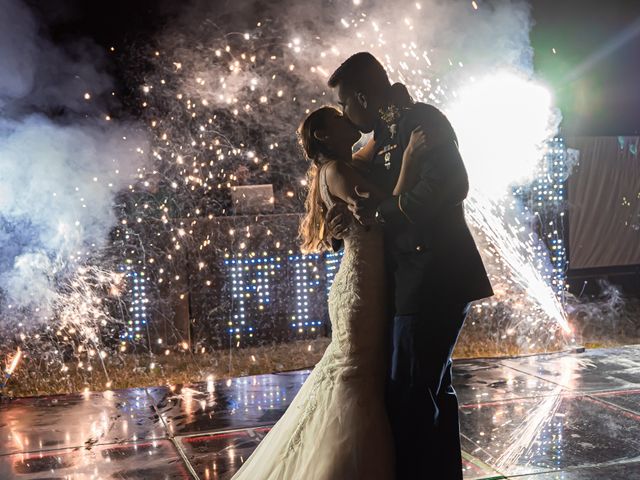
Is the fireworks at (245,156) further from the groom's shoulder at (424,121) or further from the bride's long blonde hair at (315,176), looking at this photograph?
the groom's shoulder at (424,121)

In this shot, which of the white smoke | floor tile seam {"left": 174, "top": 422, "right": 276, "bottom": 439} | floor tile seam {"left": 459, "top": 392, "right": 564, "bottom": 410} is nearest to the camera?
floor tile seam {"left": 174, "top": 422, "right": 276, "bottom": 439}

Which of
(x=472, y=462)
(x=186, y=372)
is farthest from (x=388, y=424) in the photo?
(x=186, y=372)

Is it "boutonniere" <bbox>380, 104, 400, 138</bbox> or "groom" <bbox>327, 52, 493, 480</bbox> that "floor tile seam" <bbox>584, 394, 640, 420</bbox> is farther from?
"boutonniere" <bbox>380, 104, 400, 138</bbox>

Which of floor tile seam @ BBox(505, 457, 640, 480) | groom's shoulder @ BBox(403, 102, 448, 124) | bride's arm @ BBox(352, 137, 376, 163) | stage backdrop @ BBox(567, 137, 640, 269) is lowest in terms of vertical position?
floor tile seam @ BBox(505, 457, 640, 480)

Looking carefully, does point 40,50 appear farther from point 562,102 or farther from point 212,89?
point 562,102

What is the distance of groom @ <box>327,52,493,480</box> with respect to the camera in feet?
8.73

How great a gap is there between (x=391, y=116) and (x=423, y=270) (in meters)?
0.66

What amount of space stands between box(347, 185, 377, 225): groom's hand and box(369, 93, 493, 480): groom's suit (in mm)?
93

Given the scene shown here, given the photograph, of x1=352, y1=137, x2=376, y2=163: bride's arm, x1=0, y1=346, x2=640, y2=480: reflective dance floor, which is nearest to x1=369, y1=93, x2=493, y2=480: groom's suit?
x1=352, y1=137, x2=376, y2=163: bride's arm

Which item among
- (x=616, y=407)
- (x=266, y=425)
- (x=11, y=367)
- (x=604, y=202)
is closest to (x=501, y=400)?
(x=616, y=407)

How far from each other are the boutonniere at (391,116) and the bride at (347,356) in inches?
5.2

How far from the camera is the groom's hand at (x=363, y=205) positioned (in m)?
2.85

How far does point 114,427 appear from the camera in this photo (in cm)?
507

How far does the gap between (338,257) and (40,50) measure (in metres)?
4.40
